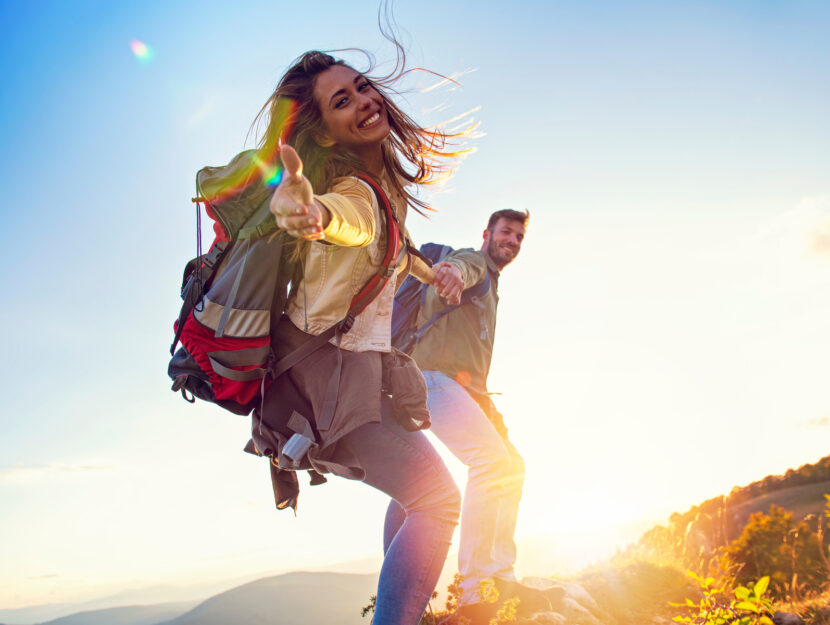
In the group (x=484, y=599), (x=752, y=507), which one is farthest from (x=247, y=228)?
(x=752, y=507)

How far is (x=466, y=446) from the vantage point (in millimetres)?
4145

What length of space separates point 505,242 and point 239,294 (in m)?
4.23

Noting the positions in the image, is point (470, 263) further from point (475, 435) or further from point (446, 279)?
point (475, 435)

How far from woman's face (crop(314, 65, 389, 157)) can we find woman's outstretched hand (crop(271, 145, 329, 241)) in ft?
3.64

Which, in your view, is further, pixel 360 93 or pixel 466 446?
pixel 466 446

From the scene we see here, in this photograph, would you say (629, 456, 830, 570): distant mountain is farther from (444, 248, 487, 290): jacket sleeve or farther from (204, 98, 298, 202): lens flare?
(204, 98, 298, 202): lens flare

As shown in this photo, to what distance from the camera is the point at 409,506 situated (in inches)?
81.3

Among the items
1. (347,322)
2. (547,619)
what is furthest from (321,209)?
(547,619)

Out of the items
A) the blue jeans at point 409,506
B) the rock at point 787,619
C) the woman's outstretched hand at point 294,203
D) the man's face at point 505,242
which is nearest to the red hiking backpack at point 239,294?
the blue jeans at point 409,506

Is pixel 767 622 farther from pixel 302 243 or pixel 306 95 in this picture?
pixel 306 95

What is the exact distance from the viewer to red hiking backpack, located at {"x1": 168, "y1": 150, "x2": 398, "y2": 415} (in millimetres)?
1887

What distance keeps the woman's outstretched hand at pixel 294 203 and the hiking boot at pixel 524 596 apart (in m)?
3.96

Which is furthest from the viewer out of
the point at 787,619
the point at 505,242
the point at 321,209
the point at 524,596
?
the point at 505,242

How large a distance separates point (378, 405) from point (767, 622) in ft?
7.36
